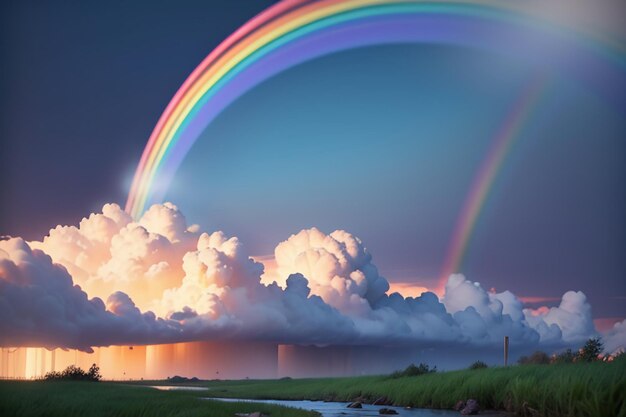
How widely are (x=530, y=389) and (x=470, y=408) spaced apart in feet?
22.1

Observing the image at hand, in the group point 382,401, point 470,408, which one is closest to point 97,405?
point 470,408

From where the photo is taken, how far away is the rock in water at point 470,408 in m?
49.4

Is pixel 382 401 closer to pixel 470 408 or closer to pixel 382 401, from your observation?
pixel 382 401

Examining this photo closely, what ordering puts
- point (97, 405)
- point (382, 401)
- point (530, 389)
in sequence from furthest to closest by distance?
point (382, 401), point (530, 389), point (97, 405)

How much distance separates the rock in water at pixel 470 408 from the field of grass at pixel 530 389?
1.26 meters

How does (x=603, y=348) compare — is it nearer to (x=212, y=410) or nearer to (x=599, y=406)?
(x=599, y=406)

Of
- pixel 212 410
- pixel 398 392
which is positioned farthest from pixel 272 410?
pixel 398 392

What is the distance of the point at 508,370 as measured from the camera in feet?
173

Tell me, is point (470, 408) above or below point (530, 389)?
below

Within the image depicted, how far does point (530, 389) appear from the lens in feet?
144

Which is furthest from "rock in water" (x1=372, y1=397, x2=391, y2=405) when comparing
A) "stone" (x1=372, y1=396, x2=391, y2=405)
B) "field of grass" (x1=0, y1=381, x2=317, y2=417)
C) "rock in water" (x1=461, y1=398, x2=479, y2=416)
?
"field of grass" (x1=0, y1=381, x2=317, y2=417)

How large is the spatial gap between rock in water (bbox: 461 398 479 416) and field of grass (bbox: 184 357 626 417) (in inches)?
49.6

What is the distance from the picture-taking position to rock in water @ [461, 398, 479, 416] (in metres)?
49.4

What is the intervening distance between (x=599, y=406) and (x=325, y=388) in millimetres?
63495
